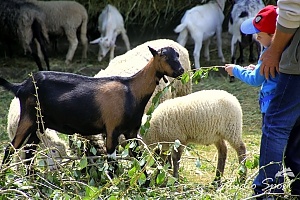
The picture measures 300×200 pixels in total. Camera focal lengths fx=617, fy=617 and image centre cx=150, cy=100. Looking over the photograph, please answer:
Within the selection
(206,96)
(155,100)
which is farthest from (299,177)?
(206,96)

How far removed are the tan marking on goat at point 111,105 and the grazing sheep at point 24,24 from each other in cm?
492

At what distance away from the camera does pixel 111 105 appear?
4.08 metres

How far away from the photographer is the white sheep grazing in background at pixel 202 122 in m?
5.14

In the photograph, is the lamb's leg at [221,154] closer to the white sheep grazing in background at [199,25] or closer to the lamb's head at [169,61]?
the lamb's head at [169,61]

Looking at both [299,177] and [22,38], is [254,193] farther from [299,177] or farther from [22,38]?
[22,38]

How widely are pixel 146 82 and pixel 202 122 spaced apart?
1.11m

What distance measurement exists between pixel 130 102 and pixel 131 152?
1.67 feet

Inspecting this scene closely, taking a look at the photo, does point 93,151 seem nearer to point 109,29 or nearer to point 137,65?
point 137,65

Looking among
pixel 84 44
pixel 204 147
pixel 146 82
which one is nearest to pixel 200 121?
pixel 204 147

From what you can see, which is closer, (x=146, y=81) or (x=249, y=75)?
(x=249, y=75)

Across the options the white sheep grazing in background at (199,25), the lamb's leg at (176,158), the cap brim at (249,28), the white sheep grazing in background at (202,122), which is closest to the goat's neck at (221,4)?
the white sheep grazing in background at (199,25)

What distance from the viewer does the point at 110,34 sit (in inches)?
380

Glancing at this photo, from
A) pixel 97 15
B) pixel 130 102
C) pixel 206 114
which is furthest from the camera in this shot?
pixel 97 15

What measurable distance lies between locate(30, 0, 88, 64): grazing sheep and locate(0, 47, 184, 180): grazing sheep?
217 inches
